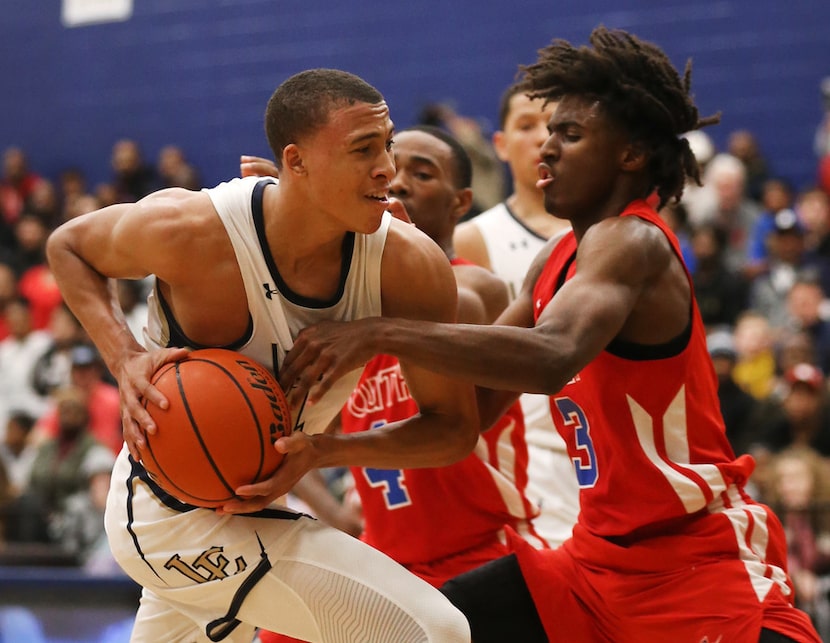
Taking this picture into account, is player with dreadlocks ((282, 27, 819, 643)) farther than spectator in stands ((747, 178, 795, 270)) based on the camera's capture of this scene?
No

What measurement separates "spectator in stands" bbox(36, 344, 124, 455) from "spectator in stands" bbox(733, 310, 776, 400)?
4840 mm

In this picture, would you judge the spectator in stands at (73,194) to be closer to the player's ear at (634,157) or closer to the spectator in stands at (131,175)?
the spectator in stands at (131,175)

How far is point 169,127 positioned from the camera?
48.2 ft

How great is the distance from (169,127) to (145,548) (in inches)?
462

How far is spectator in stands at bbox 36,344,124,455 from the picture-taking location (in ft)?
33.2

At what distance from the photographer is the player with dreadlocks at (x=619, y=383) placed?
324cm

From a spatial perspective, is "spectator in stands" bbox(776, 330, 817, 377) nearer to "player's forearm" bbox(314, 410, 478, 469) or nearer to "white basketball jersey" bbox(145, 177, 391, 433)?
"player's forearm" bbox(314, 410, 478, 469)

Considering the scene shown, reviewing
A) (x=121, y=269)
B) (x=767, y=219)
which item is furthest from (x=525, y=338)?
(x=767, y=219)

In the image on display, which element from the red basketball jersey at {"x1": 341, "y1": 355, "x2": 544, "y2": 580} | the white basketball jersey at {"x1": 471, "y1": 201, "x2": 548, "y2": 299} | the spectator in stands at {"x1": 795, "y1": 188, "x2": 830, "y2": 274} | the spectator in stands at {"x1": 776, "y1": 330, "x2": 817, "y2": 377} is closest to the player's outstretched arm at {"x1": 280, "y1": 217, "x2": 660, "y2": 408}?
the red basketball jersey at {"x1": 341, "y1": 355, "x2": 544, "y2": 580}

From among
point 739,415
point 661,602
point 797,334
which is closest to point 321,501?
point 661,602

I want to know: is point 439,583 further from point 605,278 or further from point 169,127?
point 169,127

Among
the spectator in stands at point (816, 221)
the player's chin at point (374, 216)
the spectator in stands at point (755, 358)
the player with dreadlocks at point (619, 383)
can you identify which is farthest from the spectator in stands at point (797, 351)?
the player's chin at point (374, 216)

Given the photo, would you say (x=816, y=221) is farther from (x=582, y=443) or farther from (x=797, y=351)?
(x=582, y=443)

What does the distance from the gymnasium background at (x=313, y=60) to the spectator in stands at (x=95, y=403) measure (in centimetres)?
226
